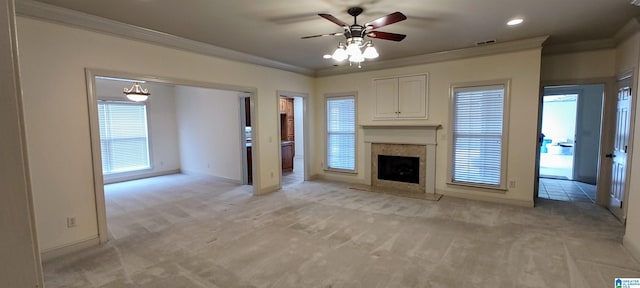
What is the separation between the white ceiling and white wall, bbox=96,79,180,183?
424 centimetres

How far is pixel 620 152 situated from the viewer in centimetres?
412

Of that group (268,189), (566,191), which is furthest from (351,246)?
(566,191)

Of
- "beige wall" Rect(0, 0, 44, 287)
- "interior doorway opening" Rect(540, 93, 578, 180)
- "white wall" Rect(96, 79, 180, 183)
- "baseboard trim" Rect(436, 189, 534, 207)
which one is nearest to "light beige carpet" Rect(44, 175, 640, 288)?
"baseboard trim" Rect(436, 189, 534, 207)

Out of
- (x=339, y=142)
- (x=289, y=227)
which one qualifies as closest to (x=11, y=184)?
(x=289, y=227)

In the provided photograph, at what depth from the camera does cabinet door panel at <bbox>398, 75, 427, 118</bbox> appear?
5504mm

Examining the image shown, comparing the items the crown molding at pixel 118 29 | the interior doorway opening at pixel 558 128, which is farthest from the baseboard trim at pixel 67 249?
the interior doorway opening at pixel 558 128

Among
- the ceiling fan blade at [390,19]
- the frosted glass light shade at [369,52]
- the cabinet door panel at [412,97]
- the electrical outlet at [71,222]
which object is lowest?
the electrical outlet at [71,222]

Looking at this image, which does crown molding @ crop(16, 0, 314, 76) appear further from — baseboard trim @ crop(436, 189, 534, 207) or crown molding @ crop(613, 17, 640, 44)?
crown molding @ crop(613, 17, 640, 44)

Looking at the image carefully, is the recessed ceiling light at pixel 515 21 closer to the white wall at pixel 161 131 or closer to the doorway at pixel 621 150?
the doorway at pixel 621 150

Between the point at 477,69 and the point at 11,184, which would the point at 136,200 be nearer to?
the point at 11,184

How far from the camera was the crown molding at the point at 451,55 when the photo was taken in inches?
174

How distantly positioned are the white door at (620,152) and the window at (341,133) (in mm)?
4241

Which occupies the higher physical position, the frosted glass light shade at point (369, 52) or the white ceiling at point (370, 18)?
the white ceiling at point (370, 18)

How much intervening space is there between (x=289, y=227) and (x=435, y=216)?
7.07 ft
